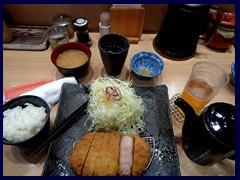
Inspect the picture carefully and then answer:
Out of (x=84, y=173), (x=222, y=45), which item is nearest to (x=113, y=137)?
(x=84, y=173)

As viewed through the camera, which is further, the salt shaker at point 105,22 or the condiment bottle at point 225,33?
the salt shaker at point 105,22

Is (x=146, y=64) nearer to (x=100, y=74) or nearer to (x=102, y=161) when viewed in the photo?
(x=100, y=74)

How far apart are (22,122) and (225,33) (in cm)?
141

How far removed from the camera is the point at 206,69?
104 cm

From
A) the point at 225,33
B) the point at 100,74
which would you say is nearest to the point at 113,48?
the point at 100,74

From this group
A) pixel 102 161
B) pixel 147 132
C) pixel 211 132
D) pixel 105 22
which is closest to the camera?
pixel 211 132

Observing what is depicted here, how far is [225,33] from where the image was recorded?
4.06ft

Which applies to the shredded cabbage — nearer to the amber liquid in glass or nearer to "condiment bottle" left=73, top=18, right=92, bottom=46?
the amber liquid in glass

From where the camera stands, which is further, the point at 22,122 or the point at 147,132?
the point at 147,132

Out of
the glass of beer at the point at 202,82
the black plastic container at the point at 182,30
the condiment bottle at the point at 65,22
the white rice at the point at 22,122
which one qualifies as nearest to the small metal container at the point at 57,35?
the condiment bottle at the point at 65,22

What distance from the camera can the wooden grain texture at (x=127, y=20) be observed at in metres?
1.24

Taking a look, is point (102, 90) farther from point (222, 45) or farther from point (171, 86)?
point (222, 45)

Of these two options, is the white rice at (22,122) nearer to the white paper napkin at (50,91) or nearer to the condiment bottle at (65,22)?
the white paper napkin at (50,91)

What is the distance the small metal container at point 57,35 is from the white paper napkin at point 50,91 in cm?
34
